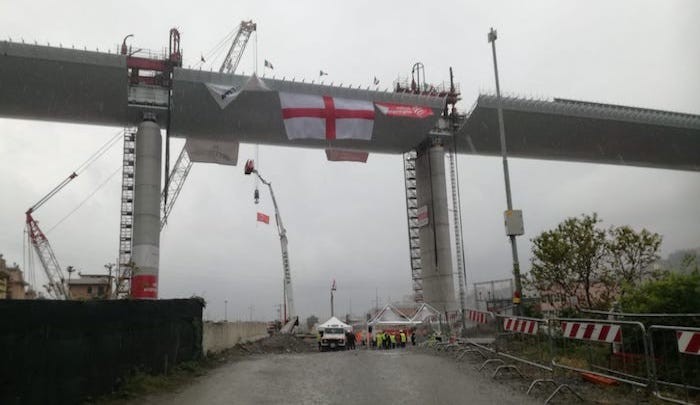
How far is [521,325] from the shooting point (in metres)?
16.4

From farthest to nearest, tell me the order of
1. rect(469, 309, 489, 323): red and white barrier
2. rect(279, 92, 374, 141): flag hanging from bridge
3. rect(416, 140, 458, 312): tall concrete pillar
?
rect(416, 140, 458, 312): tall concrete pillar, rect(279, 92, 374, 141): flag hanging from bridge, rect(469, 309, 489, 323): red and white barrier

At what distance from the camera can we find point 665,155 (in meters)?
66.0

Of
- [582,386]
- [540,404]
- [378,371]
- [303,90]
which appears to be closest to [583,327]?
[582,386]

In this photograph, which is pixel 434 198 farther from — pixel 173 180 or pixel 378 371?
pixel 378 371

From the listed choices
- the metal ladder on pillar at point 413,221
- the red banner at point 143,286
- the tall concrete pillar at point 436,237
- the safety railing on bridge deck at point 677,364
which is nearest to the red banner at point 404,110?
the tall concrete pillar at point 436,237

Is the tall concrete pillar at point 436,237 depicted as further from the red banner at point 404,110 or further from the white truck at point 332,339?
the white truck at point 332,339

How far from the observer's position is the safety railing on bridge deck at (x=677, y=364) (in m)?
9.49

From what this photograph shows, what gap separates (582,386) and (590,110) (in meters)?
47.4

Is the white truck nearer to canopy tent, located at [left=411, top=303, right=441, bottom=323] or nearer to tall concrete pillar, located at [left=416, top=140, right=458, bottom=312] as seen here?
canopy tent, located at [left=411, top=303, right=441, bottom=323]

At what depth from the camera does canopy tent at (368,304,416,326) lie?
41.6 m

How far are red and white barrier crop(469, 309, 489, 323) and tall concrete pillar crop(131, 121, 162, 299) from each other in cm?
2533

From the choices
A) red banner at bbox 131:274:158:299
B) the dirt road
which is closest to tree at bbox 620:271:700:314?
the dirt road

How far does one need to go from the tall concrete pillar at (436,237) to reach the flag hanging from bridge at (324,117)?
53.6 feet

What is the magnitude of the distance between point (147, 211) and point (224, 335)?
19892mm
